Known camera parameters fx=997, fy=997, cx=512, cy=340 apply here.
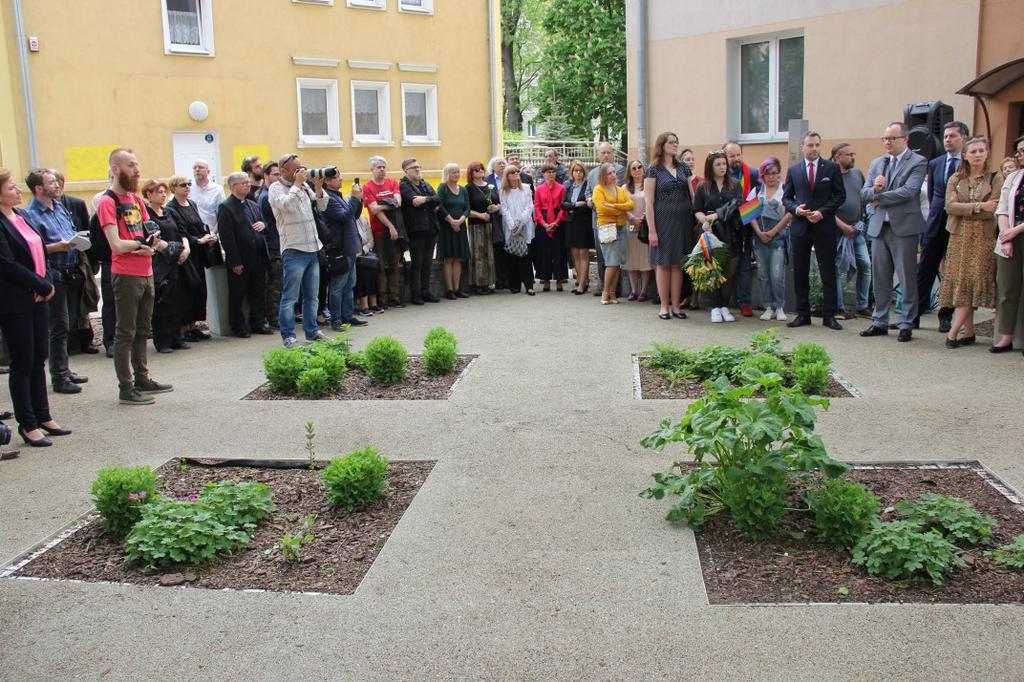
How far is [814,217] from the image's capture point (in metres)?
11.1

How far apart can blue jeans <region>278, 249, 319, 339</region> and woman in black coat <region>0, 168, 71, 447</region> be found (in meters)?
3.61

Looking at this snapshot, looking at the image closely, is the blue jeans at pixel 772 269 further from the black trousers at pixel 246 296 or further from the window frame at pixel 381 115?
the window frame at pixel 381 115

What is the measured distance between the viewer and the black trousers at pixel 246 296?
12133mm

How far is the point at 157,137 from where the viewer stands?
22.0m

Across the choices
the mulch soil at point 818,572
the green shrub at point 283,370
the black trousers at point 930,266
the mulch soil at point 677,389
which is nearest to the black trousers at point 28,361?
the green shrub at point 283,370

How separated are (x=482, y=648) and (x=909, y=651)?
1.76 m

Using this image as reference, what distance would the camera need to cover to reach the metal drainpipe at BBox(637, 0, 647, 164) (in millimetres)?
18219

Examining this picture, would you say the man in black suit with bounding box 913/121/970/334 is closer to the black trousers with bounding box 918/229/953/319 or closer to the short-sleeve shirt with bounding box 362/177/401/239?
the black trousers with bounding box 918/229/953/319

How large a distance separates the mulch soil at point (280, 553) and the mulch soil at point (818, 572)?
5.95 ft

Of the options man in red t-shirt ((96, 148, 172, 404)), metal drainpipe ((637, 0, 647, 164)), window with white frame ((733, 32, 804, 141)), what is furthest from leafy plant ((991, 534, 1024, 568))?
metal drainpipe ((637, 0, 647, 164))

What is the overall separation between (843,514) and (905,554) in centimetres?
40

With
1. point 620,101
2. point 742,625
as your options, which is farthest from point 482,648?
point 620,101

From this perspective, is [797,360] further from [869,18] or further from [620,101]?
[620,101]

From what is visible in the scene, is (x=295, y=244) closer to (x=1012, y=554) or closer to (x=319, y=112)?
(x=1012, y=554)
